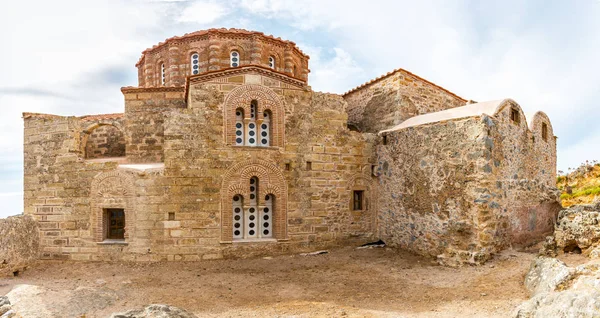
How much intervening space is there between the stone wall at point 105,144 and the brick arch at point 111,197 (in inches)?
159

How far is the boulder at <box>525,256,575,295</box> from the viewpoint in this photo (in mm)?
6669

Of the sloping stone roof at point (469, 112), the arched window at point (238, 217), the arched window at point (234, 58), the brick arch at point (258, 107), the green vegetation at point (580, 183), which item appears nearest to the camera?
the sloping stone roof at point (469, 112)

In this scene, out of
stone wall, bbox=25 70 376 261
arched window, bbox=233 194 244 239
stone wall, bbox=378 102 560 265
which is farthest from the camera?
arched window, bbox=233 194 244 239

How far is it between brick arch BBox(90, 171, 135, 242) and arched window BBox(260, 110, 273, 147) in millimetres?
4249

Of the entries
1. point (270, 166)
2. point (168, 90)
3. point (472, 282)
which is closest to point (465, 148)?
point (472, 282)

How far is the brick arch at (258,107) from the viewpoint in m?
11.4

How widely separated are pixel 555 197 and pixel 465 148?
510 centimetres

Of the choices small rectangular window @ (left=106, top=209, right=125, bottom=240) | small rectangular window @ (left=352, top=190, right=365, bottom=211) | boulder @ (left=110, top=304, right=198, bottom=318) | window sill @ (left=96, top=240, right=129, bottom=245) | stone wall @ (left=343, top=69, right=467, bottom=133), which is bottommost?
boulder @ (left=110, top=304, right=198, bottom=318)

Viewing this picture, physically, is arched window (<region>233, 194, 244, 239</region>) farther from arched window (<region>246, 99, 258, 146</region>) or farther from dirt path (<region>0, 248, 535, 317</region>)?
arched window (<region>246, 99, 258, 146</region>)

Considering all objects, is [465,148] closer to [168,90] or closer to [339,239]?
[339,239]

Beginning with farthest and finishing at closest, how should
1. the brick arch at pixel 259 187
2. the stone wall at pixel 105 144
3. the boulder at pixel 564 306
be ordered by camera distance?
the stone wall at pixel 105 144
the brick arch at pixel 259 187
the boulder at pixel 564 306

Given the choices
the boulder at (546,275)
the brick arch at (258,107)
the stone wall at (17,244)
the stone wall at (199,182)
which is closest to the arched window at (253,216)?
the stone wall at (199,182)

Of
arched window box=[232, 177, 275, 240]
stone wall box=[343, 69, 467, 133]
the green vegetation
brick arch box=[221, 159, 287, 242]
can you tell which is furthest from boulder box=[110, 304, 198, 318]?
the green vegetation

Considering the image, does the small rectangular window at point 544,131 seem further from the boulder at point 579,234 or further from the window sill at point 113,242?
the window sill at point 113,242
